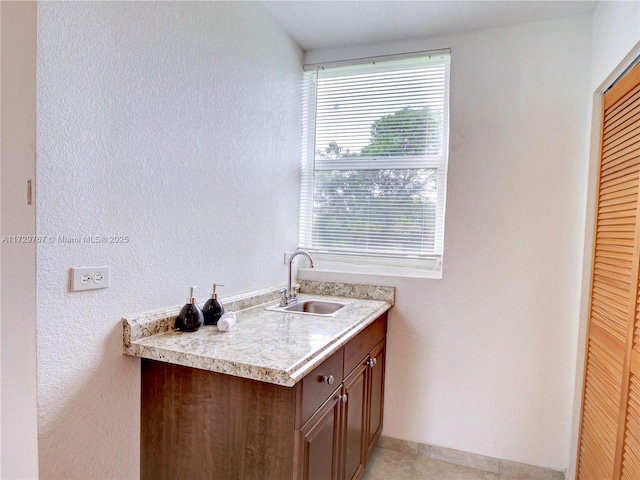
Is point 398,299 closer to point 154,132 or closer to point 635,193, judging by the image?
Answer: point 635,193

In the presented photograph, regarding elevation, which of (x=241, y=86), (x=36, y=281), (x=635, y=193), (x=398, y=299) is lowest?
(x=398, y=299)

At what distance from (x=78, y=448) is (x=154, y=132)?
3.72ft

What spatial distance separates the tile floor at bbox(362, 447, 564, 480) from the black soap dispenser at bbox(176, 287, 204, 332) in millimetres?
1374

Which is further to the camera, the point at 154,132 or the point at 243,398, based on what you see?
the point at 154,132

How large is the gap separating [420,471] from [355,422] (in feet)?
2.41

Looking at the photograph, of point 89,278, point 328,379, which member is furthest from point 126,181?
point 328,379

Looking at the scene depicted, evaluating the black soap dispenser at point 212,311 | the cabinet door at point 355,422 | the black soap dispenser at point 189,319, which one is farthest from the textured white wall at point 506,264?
the black soap dispenser at point 189,319

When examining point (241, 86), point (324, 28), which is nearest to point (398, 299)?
point (241, 86)

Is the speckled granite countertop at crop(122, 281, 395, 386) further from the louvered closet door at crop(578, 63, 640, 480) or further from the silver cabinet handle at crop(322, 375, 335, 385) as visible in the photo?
the louvered closet door at crop(578, 63, 640, 480)

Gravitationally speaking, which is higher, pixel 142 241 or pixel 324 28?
pixel 324 28

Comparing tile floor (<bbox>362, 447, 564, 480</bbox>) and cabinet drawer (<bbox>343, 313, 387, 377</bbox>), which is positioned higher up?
cabinet drawer (<bbox>343, 313, 387, 377</bbox>)

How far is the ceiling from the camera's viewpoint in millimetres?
2025

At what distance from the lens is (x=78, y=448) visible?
123 cm

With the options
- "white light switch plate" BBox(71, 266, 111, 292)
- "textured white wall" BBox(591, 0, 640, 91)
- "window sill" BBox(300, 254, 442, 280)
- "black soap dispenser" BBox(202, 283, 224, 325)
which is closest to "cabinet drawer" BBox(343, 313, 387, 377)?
"window sill" BBox(300, 254, 442, 280)
